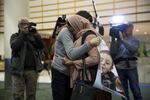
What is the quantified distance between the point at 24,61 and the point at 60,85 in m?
1.71

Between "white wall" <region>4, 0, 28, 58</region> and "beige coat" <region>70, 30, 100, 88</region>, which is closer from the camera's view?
"beige coat" <region>70, 30, 100, 88</region>

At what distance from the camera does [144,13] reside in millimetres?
15352

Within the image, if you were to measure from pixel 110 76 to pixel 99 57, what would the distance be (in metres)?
0.24

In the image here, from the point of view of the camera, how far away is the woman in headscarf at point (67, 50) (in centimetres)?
391

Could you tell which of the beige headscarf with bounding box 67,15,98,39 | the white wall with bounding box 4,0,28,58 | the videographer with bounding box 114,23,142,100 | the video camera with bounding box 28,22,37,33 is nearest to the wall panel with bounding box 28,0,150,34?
the white wall with bounding box 4,0,28,58

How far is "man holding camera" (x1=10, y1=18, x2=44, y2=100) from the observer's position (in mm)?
5988

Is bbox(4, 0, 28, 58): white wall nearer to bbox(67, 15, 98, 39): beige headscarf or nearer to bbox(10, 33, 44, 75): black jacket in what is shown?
bbox(10, 33, 44, 75): black jacket

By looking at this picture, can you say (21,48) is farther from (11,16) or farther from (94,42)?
(11,16)

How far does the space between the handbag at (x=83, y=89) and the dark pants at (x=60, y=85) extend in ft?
1.53

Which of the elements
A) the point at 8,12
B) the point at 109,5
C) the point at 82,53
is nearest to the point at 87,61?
the point at 82,53

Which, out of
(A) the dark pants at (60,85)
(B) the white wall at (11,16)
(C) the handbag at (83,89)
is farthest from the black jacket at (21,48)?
(B) the white wall at (11,16)

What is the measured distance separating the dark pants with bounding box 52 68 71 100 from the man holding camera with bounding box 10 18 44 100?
1616mm

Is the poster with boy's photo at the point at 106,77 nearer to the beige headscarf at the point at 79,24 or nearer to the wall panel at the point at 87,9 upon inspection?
the beige headscarf at the point at 79,24

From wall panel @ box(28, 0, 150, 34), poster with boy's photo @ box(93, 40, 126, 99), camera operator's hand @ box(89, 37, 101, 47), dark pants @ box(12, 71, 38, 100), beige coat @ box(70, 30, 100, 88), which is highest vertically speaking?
wall panel @ box(28, 0, 150, 34)
